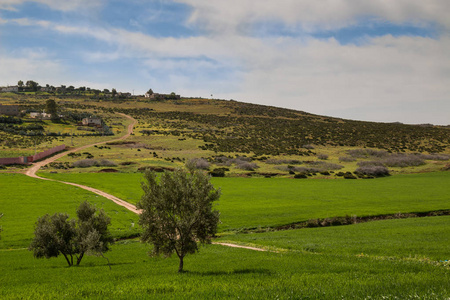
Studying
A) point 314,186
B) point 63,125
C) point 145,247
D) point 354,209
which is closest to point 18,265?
point 145,247

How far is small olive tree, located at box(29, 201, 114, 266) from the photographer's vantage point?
28781 mm

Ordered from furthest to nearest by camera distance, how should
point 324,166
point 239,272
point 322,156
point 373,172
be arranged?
point 322,156, point 324,166, point 373,172, point 239,272

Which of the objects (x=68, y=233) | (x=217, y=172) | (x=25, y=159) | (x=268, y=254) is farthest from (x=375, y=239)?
(x=25, y=159)

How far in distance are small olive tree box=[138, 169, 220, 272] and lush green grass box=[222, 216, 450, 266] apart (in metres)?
12.2

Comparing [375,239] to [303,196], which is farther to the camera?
[303,196]

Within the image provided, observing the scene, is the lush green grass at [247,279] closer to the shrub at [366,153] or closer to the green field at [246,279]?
the green field at [246,279]

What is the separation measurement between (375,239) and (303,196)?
100 ft

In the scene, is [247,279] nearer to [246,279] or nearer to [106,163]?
Answer: [246,279]

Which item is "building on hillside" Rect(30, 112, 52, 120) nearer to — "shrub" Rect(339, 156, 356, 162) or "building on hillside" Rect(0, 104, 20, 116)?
"building on hillside" Rect(0, 104, 20, 116)

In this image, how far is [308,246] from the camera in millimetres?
30703

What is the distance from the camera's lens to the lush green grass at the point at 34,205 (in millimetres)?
40562

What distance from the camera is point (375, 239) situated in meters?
32.4

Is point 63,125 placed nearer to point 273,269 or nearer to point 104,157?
point 104,157

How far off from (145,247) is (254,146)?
354 feet
